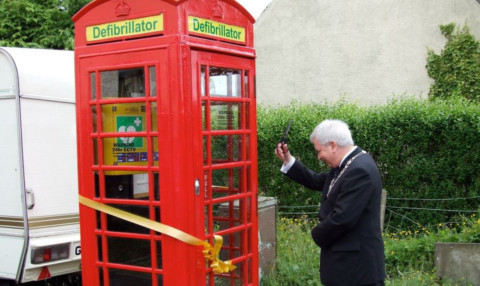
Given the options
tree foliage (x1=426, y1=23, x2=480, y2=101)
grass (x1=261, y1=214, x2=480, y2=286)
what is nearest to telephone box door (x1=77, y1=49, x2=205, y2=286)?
grass (x1=261, y1=214, x2=480, y2=286)

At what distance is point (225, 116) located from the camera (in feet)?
13.1

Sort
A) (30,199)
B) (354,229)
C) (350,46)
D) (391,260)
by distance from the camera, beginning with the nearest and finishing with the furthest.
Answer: (354,229) < (30,199) < (391,260) < (350,46)

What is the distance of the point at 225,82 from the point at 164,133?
67 cm

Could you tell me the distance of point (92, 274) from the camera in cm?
409

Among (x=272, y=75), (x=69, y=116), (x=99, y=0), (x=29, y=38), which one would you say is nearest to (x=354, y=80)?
(x=272, y=75)

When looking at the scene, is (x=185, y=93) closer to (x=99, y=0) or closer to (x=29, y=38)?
(x=99, y=0)

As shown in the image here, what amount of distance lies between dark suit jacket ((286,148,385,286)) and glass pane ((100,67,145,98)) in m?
1.60

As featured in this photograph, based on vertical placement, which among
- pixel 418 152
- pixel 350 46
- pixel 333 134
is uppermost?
pixel 350 46

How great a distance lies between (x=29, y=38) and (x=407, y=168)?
8691 millimetres

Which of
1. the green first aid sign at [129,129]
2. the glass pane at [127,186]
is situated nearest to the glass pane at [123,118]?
the green first aid sign at [129,129]

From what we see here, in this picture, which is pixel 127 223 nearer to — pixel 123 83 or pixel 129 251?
pixel 129 251

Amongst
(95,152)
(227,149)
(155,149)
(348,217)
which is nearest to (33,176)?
(95,152)

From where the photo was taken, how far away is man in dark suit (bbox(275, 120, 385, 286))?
3.50 meters

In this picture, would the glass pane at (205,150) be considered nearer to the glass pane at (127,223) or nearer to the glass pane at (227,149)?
the glass pane at (227,149)
